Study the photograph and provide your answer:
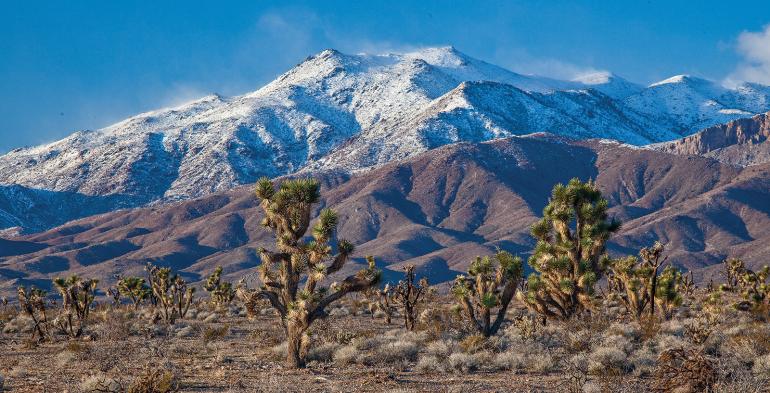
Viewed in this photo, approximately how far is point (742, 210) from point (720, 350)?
7148 inches

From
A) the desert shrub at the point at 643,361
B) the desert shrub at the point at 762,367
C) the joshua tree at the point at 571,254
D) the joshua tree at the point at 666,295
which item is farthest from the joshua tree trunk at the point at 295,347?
the joshua tree at the point at 666,295

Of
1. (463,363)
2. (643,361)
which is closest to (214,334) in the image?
(463,363)

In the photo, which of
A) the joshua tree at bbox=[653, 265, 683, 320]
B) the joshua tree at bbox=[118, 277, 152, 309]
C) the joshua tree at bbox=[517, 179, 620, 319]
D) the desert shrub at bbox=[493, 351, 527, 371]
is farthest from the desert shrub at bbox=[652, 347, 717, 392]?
the joshua tree at bbox=[118, 277, 152, 309]

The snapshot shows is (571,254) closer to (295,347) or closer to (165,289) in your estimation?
(295,347)

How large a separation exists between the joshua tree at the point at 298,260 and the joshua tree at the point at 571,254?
9.38 meters

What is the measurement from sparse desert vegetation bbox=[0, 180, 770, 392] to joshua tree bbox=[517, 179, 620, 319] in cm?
5

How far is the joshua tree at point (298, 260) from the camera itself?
19.1m

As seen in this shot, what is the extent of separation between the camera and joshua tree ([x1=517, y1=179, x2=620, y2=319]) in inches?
1045

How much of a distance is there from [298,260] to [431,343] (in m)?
5.45

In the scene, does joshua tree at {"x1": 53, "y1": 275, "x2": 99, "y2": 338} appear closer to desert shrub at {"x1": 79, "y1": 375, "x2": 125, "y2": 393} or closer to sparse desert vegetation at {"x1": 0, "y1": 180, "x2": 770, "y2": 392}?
sparse desert vegetation at {"x1": 0, "y1": 180, "x2": 770, "y2": 392}

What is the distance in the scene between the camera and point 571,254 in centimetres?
2697

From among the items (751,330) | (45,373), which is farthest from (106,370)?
(751,330)

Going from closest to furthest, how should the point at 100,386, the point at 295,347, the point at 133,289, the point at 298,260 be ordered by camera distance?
the point at 100,386, the point at 298,260, the point at 295,347, the point at 133,289

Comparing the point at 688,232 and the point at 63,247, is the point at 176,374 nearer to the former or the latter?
the point at 688,232
